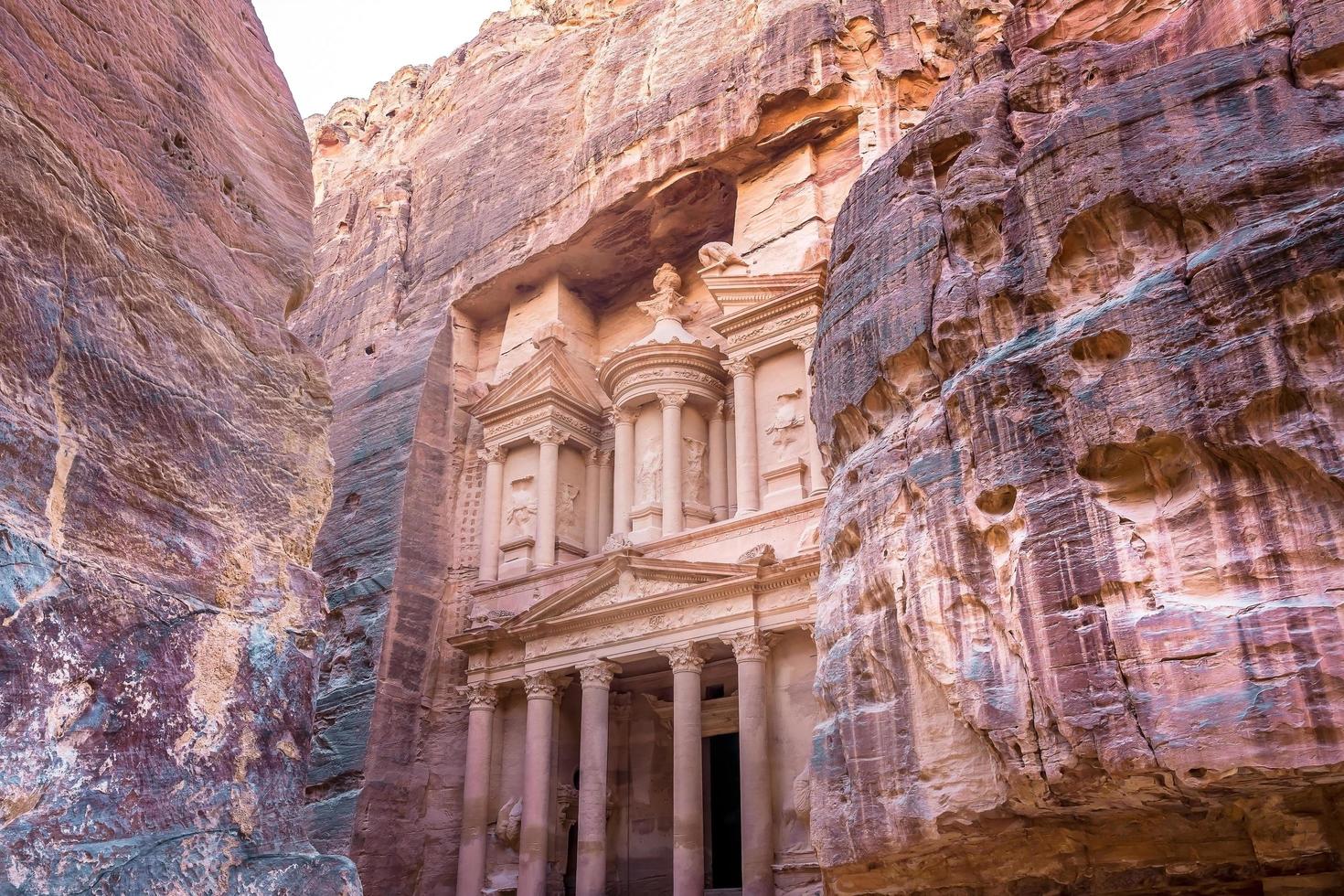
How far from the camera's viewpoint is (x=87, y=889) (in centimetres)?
220

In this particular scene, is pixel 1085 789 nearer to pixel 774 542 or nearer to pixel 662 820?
pixel 774 542

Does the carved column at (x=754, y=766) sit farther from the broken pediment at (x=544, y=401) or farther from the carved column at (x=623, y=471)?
the broken pediment at (x=544, y=401)

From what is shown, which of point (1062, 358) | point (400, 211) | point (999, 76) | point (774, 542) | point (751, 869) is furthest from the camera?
point (400, 211)

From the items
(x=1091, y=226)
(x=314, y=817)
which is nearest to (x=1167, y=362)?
(x=1091, y=226)

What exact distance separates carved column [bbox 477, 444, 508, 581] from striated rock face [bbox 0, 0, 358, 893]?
17.7 metres

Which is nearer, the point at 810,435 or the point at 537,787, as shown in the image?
the point at 537,787

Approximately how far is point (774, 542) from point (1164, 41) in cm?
947

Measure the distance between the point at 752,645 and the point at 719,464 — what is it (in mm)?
4758

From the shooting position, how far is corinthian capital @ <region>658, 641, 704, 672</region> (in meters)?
17.0

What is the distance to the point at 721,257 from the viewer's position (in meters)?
19.7

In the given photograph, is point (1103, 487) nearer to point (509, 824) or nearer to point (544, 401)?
point (509, 824)

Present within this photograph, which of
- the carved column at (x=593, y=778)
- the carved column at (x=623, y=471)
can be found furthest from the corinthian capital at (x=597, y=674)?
the carved column at (x=623, y=471)

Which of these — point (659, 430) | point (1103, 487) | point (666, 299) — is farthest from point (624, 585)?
point (1103, 487)

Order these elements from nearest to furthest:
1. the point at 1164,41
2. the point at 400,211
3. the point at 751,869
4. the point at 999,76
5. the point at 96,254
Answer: the point at 96,254
the point at 1164,41
the point at 999,76
the point at 751,869
the point at 400,211
